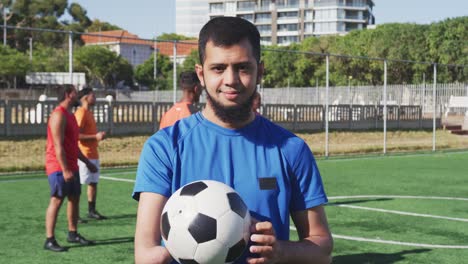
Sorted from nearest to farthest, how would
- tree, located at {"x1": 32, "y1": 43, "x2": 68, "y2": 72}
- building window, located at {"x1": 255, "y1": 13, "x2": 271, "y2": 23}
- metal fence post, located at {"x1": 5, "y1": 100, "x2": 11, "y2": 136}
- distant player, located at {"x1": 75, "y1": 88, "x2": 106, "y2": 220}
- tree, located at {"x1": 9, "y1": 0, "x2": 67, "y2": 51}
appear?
distant player, located at {"x1": 75, "y1": 88, "x2": 106, "y2": 220} < metal fence post, located at {"x1": 5, "y1": 100, "x2": 11, "y2": 136} < tree, located at {"x1": 32, "y1": 43, "x2": 68, "y2": 72} < tree, located at {"x1": 9, "y1": 0, "x2": 67, "y2": 51} < building window, located at {"x1": 255, "y1": 13, "x2": 271, "y2": 23}

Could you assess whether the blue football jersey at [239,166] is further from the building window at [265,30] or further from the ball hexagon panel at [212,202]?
the building window at [265,30]

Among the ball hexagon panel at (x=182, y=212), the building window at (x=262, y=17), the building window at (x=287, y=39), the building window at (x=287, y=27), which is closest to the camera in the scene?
the ball hexagon panel at (x=182, y=212)

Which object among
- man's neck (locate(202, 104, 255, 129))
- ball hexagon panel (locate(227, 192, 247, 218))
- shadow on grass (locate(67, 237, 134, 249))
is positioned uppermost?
man's neck (locate(202, 104, 255, 129))

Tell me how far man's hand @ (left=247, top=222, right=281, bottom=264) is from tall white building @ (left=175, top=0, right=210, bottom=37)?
5963 inches

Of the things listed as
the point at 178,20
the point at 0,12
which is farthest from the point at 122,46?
the point at 178,20

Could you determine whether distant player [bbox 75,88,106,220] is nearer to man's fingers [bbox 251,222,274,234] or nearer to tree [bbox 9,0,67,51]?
man's fingers [bbox 251,222,274,234]

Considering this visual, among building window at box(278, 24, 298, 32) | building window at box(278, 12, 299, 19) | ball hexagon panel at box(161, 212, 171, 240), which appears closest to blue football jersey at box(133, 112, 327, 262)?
ball hexagon panel at box(161, 212, 171, 240)

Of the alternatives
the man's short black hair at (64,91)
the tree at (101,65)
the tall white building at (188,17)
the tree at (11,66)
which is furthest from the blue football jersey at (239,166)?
the tall white building at (188,17)

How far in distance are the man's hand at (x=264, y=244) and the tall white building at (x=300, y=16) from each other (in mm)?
116540

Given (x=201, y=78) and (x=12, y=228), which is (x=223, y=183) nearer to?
(x=201, y=78)

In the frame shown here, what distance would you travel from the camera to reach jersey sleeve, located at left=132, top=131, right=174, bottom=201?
249cm

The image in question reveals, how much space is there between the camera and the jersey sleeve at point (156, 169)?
2490 mm

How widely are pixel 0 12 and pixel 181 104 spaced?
92.0 meters

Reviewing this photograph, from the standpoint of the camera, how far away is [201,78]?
103 inches
